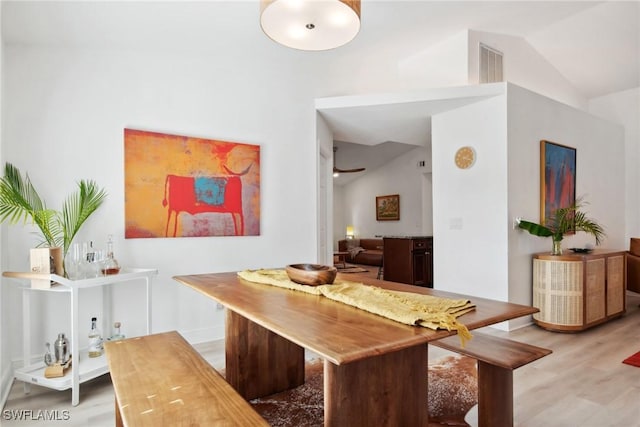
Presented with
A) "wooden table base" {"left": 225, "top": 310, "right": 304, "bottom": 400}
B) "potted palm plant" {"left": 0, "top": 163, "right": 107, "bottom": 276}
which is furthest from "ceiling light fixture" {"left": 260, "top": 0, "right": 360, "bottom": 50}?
"potted palm plant" {"left": 0, "top": 163, "right": 107, "bottom": 276}

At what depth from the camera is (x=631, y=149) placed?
5621 mm

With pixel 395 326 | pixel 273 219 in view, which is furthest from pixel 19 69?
pixel 395 326

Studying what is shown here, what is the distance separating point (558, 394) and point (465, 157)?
2.50 meters

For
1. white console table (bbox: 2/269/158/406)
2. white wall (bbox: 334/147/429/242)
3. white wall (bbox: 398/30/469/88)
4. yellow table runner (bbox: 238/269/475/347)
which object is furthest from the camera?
white wall (bbox: 334/147/429/242)

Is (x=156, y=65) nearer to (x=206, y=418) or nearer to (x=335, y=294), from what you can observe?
(x=335, y=294)

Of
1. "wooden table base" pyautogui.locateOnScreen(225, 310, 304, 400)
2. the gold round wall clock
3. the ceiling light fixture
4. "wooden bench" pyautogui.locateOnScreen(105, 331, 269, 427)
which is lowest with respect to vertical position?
"wooden table base" pyautogui.locateOnScreen(225, 310, 304, 400)

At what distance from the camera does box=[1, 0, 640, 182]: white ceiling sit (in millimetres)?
2693

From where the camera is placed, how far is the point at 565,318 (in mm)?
3707

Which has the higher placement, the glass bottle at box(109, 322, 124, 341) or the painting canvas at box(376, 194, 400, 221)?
the painting canvas at box(376, 194, 400, 221)

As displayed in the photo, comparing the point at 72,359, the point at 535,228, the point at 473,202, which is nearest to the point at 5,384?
the point at 72,359

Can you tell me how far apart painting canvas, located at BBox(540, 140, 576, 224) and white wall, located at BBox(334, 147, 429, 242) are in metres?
4.32

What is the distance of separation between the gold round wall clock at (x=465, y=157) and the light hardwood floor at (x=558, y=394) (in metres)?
1.91

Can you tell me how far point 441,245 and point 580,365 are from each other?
1.78 meters

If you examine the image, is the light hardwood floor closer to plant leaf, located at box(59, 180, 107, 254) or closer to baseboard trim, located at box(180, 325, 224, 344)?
baseboard trim, located at box(180, 325, 224, 344)
